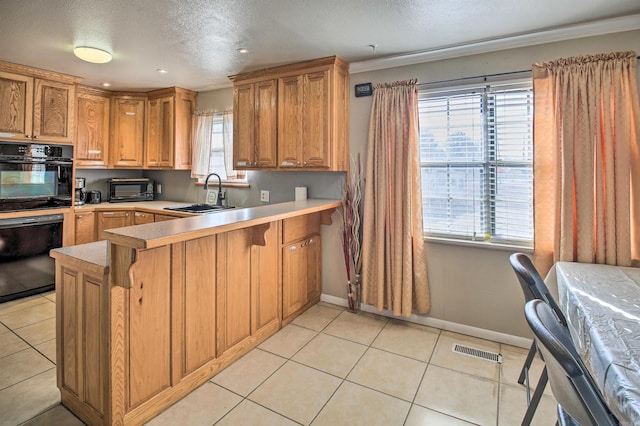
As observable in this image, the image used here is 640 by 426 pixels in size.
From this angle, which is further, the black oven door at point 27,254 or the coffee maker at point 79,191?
the coffee maker at point 79,191

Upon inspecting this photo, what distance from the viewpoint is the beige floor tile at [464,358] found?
238cm

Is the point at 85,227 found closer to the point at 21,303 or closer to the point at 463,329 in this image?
the point at 21,303

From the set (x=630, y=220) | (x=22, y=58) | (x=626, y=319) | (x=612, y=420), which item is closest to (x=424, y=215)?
(x=630, y=220)

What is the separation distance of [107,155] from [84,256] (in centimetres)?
315

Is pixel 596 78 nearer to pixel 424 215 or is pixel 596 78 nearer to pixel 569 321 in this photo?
pixel 424 215

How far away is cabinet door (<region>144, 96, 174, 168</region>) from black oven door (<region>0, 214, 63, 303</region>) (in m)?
1.23

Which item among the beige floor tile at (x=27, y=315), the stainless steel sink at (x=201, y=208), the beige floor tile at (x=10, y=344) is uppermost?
the stainless steel sink at (x=201, y=208)

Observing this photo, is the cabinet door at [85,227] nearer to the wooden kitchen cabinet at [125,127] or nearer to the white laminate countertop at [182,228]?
the wooden kitchen cabinet at [125,127]

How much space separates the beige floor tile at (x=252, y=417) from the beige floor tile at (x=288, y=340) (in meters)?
0.59

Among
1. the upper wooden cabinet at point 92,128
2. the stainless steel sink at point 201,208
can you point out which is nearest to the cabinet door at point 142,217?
the stainless steel sink at point 201,208

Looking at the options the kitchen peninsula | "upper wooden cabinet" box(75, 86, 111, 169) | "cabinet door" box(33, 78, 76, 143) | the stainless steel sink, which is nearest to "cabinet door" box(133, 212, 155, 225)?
the stainless steel sink

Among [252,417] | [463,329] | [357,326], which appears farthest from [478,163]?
[252,417]

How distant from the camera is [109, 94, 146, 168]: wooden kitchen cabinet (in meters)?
4.46

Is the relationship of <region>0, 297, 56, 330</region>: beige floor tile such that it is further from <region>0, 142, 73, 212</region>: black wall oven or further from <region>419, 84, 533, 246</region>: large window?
<region>419, 84, 533, 246</region>: large window
